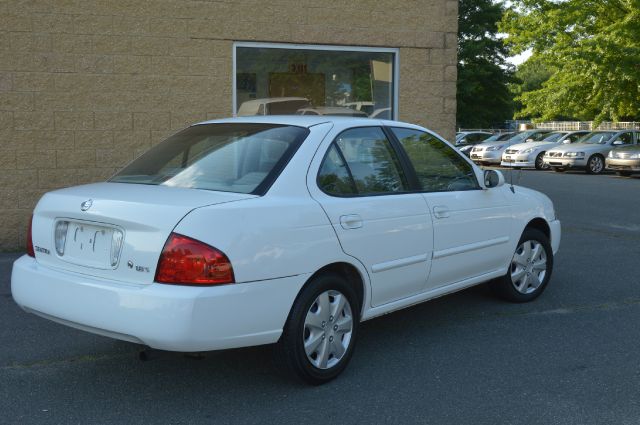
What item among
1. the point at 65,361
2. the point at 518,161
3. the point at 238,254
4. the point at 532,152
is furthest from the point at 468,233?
the point at 518,161

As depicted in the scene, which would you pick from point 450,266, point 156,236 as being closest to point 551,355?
point 450,266

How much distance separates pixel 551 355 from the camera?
495 cm

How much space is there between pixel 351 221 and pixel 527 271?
8.00ft

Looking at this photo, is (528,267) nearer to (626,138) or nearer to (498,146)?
(626,138)

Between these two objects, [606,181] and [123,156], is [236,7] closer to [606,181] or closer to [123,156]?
[123,156]

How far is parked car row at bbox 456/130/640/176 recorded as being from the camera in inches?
911

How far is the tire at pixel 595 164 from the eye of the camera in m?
24.5

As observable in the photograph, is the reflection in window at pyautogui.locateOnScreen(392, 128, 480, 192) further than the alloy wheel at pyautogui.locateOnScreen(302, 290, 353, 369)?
Yes

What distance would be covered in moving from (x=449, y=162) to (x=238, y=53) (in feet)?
15.7

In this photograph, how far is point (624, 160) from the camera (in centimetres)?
2277

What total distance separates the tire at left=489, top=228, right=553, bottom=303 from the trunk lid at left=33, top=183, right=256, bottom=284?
2909 millimetres

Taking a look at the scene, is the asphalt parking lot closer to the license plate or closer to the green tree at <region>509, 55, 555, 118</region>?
the license plate

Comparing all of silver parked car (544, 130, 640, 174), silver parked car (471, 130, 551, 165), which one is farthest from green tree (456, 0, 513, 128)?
silver parked car (544, 130, 640, 174)

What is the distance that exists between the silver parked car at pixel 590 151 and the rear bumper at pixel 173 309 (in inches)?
875
